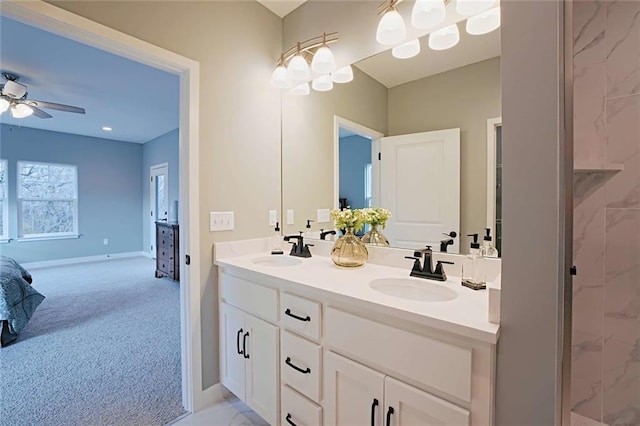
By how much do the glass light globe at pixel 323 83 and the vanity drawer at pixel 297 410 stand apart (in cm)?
190

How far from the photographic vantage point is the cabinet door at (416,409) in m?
0.91

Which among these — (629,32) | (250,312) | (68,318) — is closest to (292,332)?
(250,312)

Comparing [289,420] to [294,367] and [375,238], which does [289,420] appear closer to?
[294,367]

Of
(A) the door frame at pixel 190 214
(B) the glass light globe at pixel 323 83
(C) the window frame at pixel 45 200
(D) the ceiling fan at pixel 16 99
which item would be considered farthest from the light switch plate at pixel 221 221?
(C) the window frame at pixel 45 200

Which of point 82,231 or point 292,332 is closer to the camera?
point 292,332

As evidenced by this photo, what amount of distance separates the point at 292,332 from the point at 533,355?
0.95 metres

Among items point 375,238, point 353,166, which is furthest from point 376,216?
point 353,166

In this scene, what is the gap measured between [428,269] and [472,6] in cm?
126

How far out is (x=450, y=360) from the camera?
910 millimetres

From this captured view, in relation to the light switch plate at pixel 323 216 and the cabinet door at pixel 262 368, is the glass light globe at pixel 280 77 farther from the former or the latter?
the cabinet door at pixel 262 368

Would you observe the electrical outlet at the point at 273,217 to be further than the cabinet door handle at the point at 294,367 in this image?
Yes

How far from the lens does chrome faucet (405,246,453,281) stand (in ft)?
4.50

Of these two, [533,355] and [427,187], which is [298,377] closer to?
[533,355]

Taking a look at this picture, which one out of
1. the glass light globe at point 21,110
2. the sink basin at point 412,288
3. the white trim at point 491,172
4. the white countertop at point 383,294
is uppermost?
the glass light globe at point 21,110
